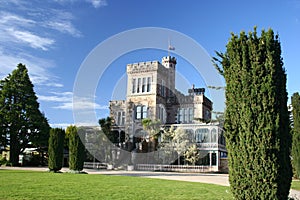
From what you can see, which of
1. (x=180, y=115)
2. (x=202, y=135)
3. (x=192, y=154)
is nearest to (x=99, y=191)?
(x=192, y=154)

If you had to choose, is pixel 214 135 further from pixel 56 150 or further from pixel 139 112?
pixel 56 150

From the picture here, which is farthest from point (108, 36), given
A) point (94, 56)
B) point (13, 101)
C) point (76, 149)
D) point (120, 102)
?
point (120, 102)

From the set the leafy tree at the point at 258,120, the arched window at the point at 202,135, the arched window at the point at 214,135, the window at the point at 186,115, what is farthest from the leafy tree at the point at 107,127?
the leafy tree at the point at 258,120

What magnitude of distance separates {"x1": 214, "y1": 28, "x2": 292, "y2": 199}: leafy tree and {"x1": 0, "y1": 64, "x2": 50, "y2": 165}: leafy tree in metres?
31.4

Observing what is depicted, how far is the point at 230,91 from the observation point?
7.36m

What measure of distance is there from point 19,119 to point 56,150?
12.7m

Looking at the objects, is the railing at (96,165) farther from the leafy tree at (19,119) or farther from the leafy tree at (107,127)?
the leafy tree at (19,119)

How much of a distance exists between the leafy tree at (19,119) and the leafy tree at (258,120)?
103ft

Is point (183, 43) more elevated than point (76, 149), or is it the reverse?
point (183, 43)

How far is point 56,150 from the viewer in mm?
24641

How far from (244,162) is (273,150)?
0.66 meters

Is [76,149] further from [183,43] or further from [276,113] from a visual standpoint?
[276,113]

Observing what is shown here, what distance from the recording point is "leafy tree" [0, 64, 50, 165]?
34719mm

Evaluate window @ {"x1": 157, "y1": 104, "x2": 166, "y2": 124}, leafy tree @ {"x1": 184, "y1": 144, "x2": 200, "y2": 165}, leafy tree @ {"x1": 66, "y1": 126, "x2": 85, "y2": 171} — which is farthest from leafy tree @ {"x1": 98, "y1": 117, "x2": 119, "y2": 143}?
leafy tree @ {"x1": 66, "y1": 126, "x2": 85, "y2": 171}
